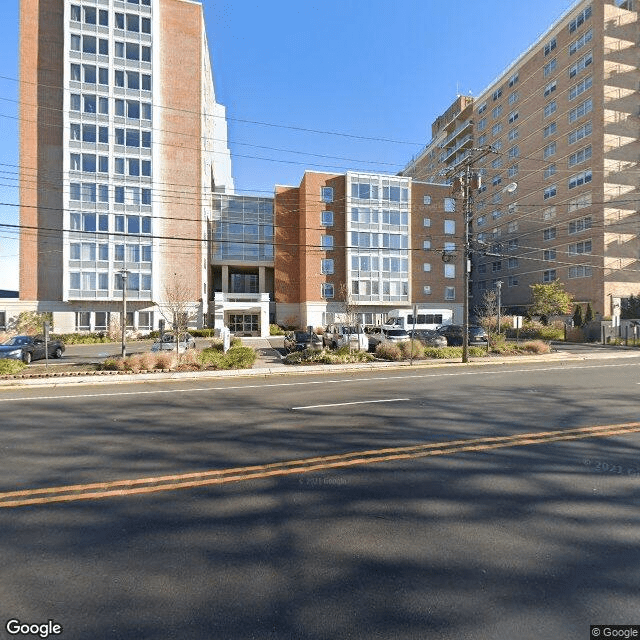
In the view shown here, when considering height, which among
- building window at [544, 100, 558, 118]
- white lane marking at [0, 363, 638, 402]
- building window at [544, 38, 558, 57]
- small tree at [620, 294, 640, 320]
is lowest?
white lane marking at [0, 363, 638, 402]

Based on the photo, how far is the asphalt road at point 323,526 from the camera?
2533 mm

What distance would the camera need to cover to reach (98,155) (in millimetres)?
36969

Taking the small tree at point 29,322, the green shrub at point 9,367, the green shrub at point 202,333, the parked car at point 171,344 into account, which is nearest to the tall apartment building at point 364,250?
the green shrub at point 202,333

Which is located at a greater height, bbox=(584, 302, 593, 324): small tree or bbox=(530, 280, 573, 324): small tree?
bbox=(530, 280, 573, 324): small tree

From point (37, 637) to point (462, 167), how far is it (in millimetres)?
20689

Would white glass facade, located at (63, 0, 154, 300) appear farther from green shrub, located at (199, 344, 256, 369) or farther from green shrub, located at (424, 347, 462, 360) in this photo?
green shrub, located at (424, 347, 462, 360)

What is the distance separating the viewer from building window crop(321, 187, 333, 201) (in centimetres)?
4447

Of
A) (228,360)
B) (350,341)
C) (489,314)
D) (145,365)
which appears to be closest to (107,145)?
(145,365)

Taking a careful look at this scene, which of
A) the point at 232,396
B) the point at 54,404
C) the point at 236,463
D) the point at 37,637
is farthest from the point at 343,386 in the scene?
the point at 37,637

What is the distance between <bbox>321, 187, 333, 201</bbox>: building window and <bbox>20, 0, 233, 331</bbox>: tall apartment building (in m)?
16.4

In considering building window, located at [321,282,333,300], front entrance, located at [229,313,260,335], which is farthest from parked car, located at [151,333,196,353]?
building window, located at [321,282,333,300]

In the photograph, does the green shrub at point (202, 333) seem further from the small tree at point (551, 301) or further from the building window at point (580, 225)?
the building window at point (580, 225)

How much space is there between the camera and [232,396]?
10398mm

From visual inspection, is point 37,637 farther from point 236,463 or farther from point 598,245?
point 598,245
